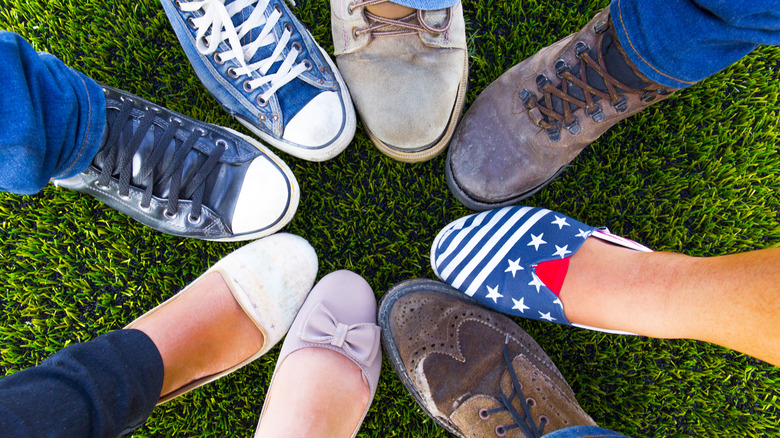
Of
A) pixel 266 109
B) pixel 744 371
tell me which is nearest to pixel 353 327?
pixel 266 109

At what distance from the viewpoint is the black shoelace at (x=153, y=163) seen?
4.33ft

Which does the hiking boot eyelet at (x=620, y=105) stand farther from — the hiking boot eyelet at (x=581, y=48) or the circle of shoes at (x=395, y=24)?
the circle of shoes at (x=395, y=24)

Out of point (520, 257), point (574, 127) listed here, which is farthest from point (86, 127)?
point (574, 127)

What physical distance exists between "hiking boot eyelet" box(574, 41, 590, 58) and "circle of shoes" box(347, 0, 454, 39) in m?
0.41

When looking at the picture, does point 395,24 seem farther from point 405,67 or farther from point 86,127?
point 86,127

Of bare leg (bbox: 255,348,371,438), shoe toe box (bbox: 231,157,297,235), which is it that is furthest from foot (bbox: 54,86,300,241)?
bare leg (bbox: 255,348,371,438)

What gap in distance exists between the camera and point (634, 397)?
163cm

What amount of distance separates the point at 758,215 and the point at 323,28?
75.7 inches

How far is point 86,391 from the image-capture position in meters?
0.92

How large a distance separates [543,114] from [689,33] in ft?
1.46

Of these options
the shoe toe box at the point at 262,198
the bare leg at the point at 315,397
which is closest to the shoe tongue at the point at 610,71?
the shoe toe box at the point at 262,198

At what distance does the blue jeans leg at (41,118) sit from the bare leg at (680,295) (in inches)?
60.1

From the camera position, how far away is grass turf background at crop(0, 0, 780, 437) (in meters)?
1.58

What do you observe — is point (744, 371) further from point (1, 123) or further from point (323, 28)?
point (1, 123)
